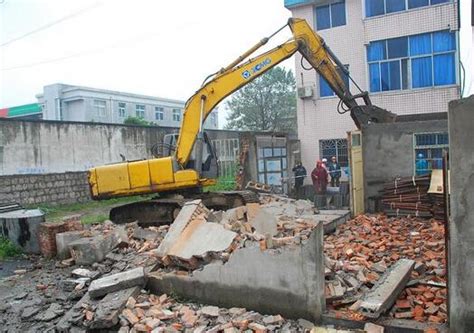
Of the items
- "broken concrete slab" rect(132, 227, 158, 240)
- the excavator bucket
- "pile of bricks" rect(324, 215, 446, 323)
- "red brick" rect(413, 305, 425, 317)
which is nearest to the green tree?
the excavator bucket

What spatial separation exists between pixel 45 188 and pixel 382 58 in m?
14.1

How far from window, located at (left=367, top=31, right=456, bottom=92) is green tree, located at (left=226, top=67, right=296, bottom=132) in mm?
24874

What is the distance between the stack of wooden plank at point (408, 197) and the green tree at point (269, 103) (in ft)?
107

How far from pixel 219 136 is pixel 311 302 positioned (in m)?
20.4

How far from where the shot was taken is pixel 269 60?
10859mm

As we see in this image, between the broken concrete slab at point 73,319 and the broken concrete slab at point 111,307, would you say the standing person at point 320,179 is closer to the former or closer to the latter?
the broken concrete slab at point 111,307

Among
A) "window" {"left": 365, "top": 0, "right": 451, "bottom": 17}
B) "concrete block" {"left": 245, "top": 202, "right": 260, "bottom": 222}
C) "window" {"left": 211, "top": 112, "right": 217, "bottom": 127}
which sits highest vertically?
"window" {"left": 365, "top": 0, "right": 451, "bottom": 17}

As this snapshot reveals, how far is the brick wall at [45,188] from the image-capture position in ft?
48.5

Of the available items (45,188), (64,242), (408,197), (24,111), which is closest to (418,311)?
(408,197)

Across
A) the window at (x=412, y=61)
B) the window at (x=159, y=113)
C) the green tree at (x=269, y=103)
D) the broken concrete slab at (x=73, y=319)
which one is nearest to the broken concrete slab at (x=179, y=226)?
the broken concrete slab at (x=73, y=319)

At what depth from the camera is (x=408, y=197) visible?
10203 mm

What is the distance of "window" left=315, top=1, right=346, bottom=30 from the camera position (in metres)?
18.9

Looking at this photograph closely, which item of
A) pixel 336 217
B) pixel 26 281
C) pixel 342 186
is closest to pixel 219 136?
pixel 342 186

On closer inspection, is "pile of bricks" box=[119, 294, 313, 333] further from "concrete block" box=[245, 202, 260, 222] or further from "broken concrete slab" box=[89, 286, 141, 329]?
"concrete block" box=[245, 202, 260, 222]
